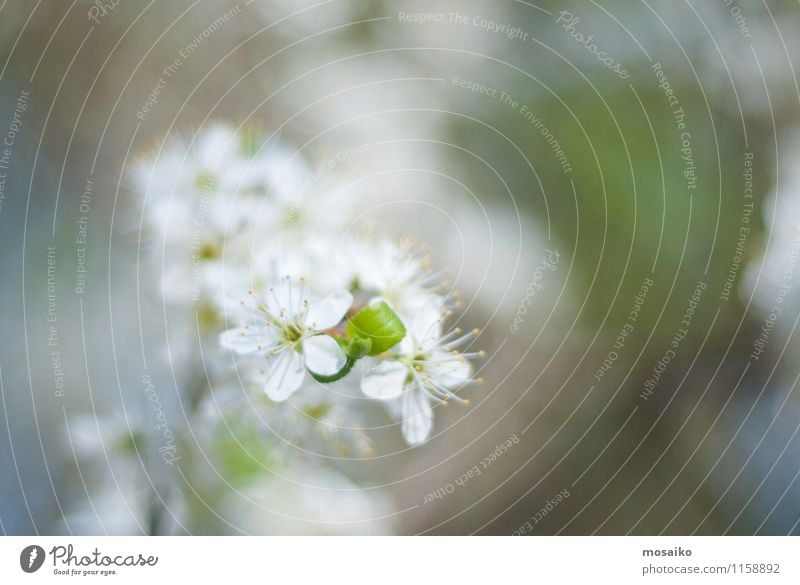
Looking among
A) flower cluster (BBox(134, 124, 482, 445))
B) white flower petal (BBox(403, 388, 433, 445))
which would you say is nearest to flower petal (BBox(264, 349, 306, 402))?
flower cluster (BBox(134, 124, 482, 445))

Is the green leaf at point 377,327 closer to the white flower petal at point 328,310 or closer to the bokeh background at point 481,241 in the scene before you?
the white flower petal at point 328,310

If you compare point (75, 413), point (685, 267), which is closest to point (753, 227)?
point (685, 267)

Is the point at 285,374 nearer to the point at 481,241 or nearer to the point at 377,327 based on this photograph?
the point at 377,327

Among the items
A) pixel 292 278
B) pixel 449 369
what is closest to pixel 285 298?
pixel 292 278

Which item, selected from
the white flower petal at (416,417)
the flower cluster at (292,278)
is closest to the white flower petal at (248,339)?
the flower cluster at (292,278)

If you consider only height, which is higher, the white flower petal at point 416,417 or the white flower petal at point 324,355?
the white flower petal at point 324,355

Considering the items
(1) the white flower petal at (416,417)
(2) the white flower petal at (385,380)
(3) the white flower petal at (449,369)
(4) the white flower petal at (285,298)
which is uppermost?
(4) the white flower petal at (285,298)

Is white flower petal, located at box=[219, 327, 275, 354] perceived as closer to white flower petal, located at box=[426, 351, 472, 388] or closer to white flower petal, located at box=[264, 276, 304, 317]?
white flower petal, located at box=[264, 276, 304, 317]
